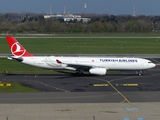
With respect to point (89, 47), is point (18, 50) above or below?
above

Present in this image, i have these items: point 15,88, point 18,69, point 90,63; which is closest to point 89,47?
point 18,69

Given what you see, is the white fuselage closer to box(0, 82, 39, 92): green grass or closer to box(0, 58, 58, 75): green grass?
box(0, 58, 58, 75): green grass

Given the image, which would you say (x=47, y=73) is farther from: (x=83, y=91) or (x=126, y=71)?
(x=83, y=91)

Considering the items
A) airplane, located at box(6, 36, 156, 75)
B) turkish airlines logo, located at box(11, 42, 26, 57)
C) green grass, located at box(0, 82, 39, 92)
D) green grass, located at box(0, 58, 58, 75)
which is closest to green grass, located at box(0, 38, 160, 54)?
green grass, located at box(0, 58, 58, 75)

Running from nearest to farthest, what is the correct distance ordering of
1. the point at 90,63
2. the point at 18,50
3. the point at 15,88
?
the point at 15,88 → the point at 90,63 → the point at 18,50

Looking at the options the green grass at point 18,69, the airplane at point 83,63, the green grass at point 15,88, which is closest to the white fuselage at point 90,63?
the airplane at point 83,63

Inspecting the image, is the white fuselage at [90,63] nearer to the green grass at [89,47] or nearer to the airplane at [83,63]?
the airplane at [83,63]

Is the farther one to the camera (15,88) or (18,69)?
(18,69)

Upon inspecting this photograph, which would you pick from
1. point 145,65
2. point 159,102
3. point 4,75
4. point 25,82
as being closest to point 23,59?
point 4,75

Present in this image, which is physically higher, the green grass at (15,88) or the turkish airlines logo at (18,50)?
the turkish airlines logo at (18,50)

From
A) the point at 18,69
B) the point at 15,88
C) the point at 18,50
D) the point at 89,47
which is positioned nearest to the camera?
the point at 15,88

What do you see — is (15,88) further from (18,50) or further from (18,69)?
(18,69)

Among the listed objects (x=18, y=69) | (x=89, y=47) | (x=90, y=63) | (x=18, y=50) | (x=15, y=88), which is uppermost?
(x=18, y=50)
